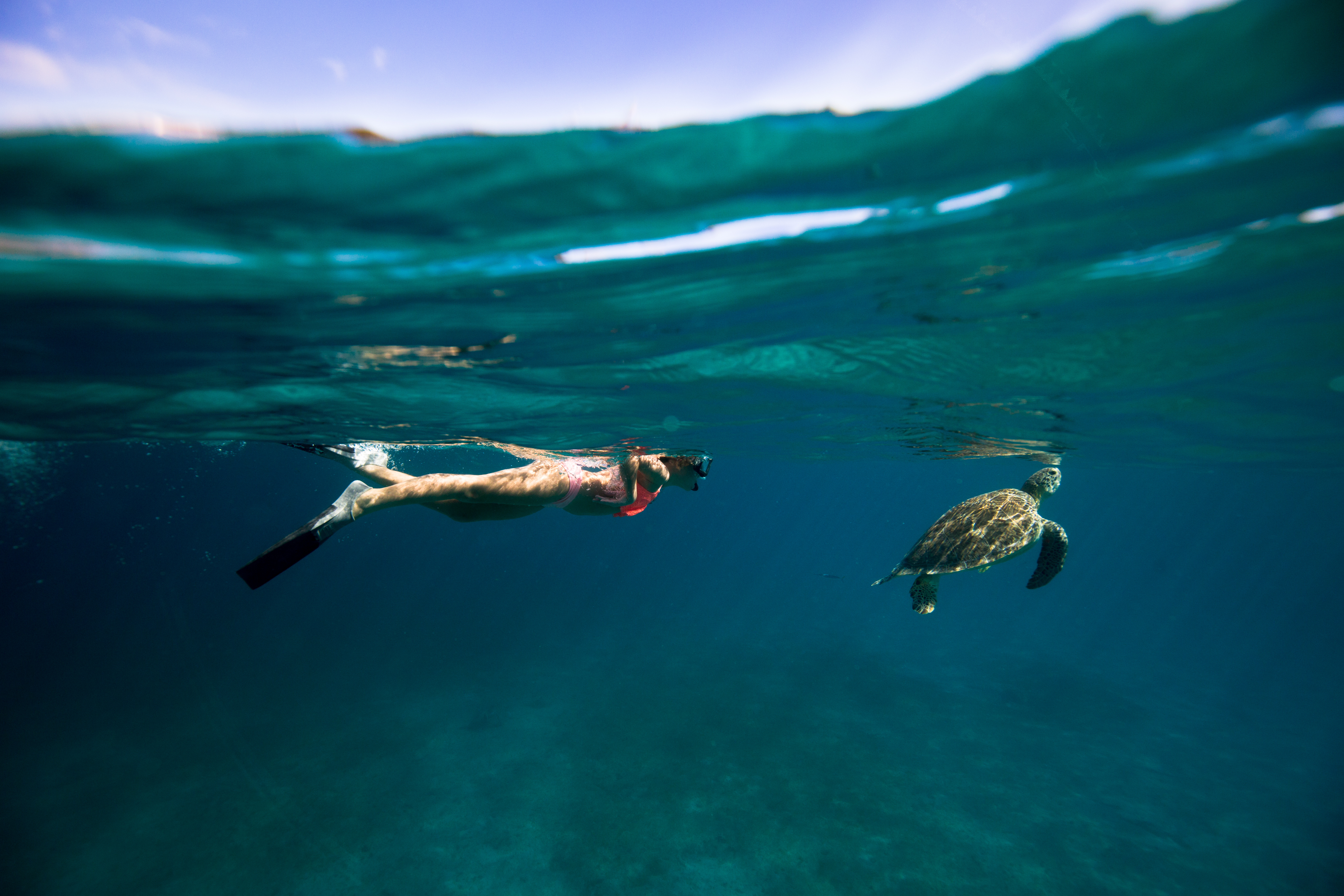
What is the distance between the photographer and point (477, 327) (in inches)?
309

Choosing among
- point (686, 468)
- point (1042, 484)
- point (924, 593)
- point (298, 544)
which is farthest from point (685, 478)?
point (1042, 484)

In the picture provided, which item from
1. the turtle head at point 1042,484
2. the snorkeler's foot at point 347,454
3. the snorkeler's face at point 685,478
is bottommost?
the turtle head at point 1042,484

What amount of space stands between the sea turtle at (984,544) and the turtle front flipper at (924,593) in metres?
0.01

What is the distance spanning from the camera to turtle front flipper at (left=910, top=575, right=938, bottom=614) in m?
9.87

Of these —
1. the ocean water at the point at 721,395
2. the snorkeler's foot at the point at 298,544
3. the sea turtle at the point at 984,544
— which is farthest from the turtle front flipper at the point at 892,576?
the snorkeler's foot at the point at 298,544

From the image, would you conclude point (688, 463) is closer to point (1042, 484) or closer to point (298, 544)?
point (298, 544)

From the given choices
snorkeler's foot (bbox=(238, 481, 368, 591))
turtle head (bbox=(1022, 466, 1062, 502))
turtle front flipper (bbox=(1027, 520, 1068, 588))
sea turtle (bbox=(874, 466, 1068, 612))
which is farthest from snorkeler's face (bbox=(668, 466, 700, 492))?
turtle head (bbox=(1022, 466, 1062, 502))

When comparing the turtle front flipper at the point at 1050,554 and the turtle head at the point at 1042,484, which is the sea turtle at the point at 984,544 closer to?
the turtle front flipper at the point at 1050,554

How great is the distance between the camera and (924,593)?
10188 millimetres

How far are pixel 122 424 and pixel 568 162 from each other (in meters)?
16.3

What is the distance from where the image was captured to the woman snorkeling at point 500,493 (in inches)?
248

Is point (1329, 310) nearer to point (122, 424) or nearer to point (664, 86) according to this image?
point (664, 86)

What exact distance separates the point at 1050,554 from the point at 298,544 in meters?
12.2

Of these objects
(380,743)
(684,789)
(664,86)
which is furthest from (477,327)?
(380,743)
